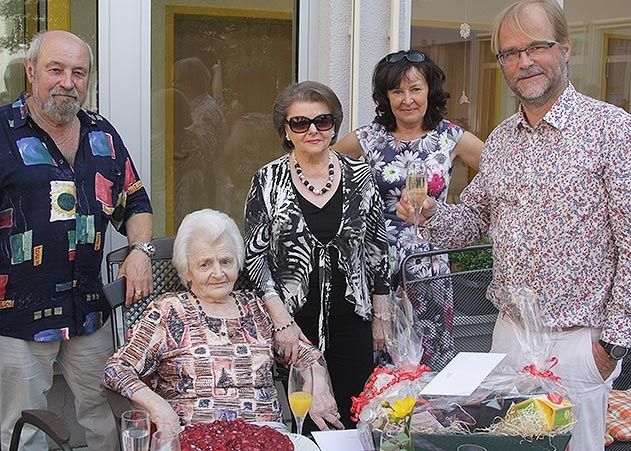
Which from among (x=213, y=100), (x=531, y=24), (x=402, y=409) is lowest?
(x=402, y=409)

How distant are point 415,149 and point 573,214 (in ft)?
3.68

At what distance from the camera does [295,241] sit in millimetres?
2971

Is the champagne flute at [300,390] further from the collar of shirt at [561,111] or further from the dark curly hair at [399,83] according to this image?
the dark curly hair at [399,83]

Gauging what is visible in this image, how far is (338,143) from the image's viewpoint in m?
3.67

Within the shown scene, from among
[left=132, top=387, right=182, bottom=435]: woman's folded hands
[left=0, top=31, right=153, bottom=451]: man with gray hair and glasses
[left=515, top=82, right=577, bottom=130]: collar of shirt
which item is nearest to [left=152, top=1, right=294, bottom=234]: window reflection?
[left=0, top=31, right=153, bottom=451]: man with gray hair and glasses

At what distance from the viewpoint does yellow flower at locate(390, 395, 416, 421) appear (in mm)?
1894

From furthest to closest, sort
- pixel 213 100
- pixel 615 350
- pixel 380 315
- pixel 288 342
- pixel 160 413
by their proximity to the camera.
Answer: pixel 213 100 < pixel 380 315 < pixel 288 342 < pixel 160 413 < pixel 615 350

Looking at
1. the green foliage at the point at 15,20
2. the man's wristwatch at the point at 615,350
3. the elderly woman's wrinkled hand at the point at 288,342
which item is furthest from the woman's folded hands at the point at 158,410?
the green foliage at the point at 15,20

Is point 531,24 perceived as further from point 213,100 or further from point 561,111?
point 213,100

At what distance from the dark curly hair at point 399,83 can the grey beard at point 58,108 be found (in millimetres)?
1317

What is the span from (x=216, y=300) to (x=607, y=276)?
1.38 meters

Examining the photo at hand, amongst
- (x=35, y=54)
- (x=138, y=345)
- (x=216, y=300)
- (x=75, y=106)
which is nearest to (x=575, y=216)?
(x=216, y=300)

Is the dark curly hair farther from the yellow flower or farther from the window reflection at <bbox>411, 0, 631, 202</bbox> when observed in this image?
the yellow flower

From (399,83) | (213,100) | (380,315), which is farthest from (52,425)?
(213,100)
